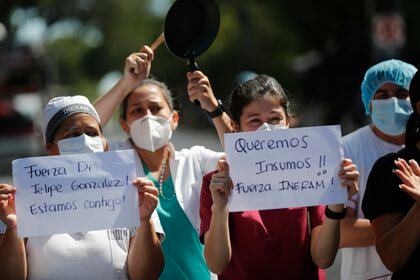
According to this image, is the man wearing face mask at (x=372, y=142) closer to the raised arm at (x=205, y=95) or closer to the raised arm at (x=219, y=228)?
the raised arm at (x=205, y=95)

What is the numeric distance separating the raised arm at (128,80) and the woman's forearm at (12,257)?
1.19 metres

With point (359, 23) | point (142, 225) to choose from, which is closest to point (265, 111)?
point (142, 225)

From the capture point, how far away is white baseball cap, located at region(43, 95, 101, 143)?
4016 mm

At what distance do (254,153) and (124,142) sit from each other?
4.17 ft

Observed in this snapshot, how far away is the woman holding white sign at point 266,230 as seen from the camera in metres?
3.64

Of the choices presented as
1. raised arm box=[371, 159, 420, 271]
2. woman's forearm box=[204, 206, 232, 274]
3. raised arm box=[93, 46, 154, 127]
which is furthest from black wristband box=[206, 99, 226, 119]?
raised arm box=[371, 159, 420, 271]

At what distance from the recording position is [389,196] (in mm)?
3635

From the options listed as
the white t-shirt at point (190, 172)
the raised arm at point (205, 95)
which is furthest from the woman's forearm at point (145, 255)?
the raised arm at point (205, 95)

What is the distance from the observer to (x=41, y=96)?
90.3ft

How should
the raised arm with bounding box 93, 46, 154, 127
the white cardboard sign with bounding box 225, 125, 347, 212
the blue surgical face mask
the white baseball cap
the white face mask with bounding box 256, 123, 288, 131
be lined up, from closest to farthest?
1. the white cardboard sign with bounding box 225, 125, 347, 212
2. the white face mask with bounding box 256, 123, 288, 131
3. the white baseball cap
4. the blue surgical face mask
5. the raised arm with bounding box 93, 46, 154, 127

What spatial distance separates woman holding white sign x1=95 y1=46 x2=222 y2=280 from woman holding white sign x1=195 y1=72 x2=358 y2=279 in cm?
45

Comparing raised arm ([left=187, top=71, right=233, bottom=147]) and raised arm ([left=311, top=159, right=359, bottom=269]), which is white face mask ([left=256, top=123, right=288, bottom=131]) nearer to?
raised arm ([left=311, top=159, right=359, bottom=269])

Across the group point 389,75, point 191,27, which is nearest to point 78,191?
point 191,27

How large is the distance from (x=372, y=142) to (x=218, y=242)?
1309mm
